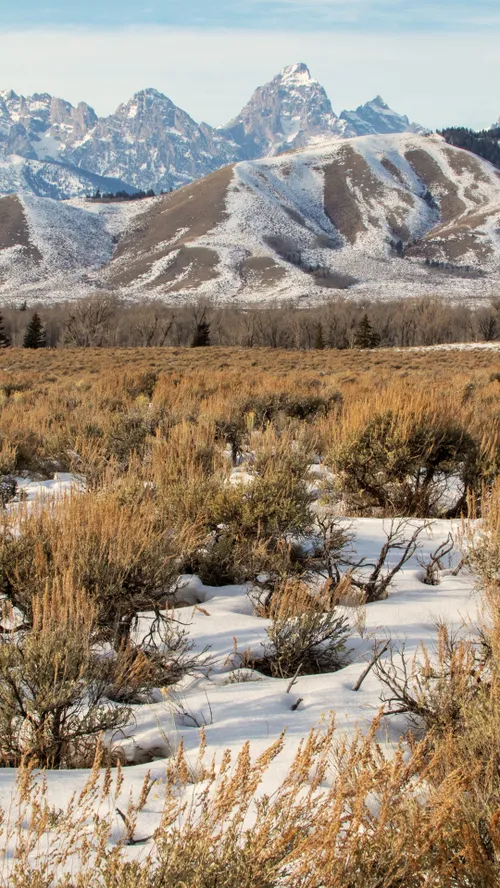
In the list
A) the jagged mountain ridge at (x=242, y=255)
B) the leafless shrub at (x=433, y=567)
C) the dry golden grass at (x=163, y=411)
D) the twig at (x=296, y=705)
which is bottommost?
the leafless shrub at (x=433, y=567)

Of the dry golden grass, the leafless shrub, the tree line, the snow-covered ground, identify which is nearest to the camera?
the snow-covered ground

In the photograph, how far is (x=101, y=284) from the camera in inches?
6275

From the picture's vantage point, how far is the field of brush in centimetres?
161

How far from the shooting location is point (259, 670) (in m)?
3.44

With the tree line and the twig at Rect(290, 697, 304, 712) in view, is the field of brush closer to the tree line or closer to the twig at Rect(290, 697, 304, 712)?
the twig at Rect(290, 697, 304, 712)

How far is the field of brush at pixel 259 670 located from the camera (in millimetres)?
1609

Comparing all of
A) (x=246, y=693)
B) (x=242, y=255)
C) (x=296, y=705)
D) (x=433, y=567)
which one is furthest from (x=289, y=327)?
(x=242, y=255)

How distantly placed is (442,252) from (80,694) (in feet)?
643

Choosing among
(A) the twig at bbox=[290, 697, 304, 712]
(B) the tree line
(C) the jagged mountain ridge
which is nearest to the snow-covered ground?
(A) the twig at bbox=[290, 697, 304, 712]

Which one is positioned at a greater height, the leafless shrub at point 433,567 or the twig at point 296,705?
the twig at point 296,705

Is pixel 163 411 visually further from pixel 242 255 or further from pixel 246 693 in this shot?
pixel 242 255

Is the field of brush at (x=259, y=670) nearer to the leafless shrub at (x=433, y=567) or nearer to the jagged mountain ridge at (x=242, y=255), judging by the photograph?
the leafless shrub at (x=433, y=567)

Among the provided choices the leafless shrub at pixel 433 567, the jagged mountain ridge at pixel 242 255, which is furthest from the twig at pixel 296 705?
the jagged mountain ridge at pixel 242 255

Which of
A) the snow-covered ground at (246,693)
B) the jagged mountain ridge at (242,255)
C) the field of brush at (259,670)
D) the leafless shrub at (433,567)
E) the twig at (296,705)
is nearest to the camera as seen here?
the field of brush at (259,670)
